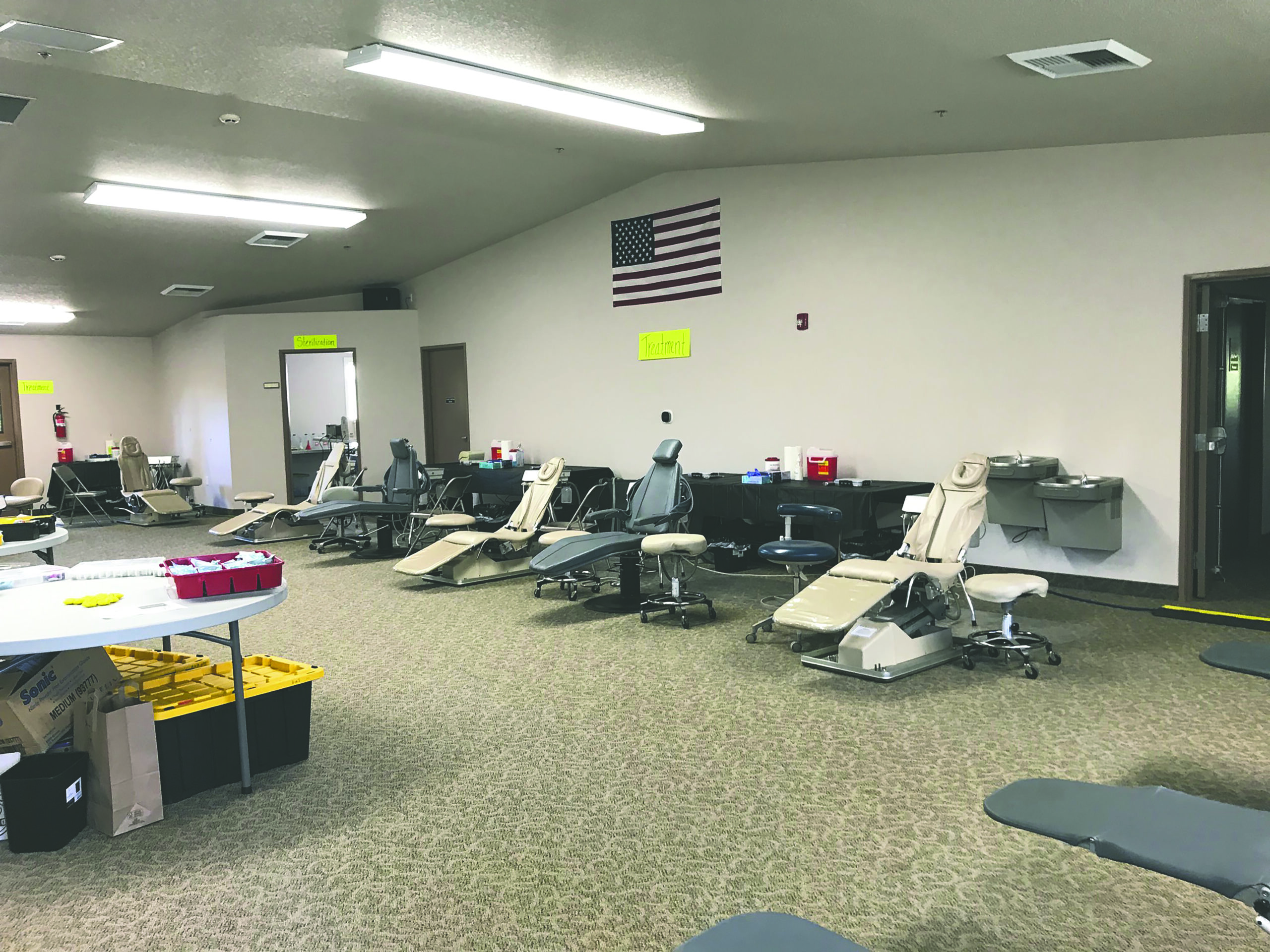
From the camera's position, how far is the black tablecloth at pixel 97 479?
1356 cm

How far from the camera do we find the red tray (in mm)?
3246

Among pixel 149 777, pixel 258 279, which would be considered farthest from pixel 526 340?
pixel 149 777

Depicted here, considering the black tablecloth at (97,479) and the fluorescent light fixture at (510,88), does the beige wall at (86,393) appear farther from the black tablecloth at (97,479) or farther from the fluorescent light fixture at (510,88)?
the fluorescent light fixture at (510,88)

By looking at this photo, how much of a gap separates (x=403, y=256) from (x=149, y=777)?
8838mm

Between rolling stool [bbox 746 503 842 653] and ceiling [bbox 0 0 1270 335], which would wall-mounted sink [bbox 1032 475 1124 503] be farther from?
ceiling [bbox 0 0 1270 335]

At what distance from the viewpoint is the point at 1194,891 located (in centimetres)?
265

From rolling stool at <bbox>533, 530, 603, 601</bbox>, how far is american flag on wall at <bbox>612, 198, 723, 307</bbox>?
9.73 ft

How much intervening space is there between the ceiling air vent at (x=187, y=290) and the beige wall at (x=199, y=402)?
2.23 ft

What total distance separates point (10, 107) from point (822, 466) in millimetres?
6070

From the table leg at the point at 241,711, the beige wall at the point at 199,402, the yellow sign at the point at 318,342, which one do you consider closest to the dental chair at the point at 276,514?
the beige wall at the point at 199,402

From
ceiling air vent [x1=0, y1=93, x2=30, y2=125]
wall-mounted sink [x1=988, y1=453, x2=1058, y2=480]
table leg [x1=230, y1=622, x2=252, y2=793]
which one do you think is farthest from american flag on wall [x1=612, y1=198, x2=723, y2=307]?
table leg [x1=230, y1=622, x2=252, y2=793]

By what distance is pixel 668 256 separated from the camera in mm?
8992

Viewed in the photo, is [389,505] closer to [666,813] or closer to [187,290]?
[187,290]

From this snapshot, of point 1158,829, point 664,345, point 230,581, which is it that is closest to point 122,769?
point 230,581
